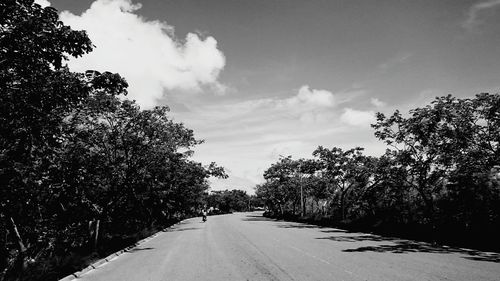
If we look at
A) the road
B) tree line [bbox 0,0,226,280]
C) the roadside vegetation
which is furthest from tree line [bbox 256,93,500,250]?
the roadside vegetation

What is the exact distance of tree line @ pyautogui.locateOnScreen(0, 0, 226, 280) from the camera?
6418 mm

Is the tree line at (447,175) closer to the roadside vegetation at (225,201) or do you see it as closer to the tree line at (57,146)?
the tree line at (57,146)

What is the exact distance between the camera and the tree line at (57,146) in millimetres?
6418

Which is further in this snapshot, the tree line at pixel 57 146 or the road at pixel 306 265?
the road at pixel 306 265

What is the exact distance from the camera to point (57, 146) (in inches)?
326

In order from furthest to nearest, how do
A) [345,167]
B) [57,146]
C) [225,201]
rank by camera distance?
[225,201], [345,167], [57,146]

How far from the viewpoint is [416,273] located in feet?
29.0

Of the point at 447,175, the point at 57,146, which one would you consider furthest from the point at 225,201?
the point at 57,146

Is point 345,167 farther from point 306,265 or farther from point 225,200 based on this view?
point 225,200

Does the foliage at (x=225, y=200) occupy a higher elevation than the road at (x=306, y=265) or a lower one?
higher

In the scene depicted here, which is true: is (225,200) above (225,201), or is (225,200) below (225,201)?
above

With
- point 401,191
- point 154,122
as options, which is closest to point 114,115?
point 154,122

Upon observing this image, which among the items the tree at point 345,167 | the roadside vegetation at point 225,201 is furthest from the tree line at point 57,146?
the roadside vegetation at point 225,201

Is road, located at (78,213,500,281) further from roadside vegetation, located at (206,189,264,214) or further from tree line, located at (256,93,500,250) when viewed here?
roadside vegetation, located at (206,189,264,214)
